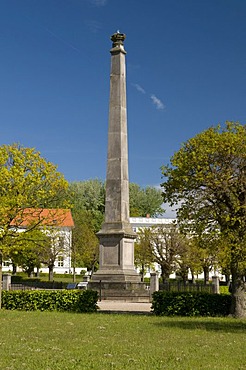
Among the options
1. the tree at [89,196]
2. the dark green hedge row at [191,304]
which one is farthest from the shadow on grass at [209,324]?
the tree at [89,196]

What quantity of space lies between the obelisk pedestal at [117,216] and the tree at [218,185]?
6.67 metres

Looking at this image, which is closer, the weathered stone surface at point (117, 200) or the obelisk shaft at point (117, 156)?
the weathered stone surface at point (117, 200)

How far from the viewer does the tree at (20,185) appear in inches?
837

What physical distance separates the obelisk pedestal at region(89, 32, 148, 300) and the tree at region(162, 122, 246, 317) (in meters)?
6.67

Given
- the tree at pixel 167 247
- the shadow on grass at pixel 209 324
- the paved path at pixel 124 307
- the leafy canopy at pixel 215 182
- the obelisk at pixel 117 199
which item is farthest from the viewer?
the tree at pixel 167 247

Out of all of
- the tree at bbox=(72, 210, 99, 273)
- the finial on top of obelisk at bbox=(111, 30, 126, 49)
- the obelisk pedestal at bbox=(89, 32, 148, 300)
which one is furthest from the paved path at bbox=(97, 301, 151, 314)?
the tree at bbox=(72, 210, 99, 273)

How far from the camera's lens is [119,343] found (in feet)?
37.2

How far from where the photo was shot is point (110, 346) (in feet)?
35.4

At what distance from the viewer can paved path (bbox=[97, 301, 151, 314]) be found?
20962mm

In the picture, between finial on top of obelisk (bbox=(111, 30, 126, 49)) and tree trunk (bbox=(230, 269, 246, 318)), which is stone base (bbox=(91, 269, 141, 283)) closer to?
tree trunk (bbox=(230, 269, 246, 318))

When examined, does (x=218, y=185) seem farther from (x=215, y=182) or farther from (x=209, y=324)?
(x=209, y=324)

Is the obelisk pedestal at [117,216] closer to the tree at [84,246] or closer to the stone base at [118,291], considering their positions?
the stone base at [118,291]

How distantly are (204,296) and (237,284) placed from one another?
1463mm

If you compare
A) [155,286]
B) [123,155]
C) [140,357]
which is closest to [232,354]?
[140,357]
